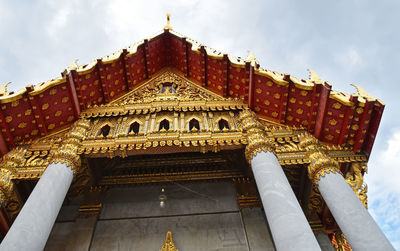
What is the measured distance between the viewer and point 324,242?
7.20m

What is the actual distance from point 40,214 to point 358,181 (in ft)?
21.0

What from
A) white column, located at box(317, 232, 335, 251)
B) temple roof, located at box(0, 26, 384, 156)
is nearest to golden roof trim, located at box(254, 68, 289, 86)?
temple roof, located at box(0, 26, 384, 156)

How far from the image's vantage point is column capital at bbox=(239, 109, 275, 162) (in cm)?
608

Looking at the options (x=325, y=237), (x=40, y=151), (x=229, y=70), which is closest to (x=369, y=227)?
(x=325, y=237)

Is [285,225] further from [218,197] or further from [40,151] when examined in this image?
[40,151]

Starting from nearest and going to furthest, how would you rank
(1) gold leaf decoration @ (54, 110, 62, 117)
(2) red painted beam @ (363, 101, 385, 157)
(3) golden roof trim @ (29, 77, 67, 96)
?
(2) red painted beam @ (363, 101, 385, 157) → (3) golden roof trim @ (29, 77, 67, 96) → (1) gold leaf decoration @ (54, 110, 62, 117)

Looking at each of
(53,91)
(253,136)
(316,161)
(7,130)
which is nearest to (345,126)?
(316,161)

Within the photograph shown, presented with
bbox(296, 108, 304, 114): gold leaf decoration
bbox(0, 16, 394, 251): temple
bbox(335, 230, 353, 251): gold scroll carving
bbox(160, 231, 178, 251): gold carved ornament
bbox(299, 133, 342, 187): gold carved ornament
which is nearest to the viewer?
bbox(299, 133, 342, 187): gold carved ornament

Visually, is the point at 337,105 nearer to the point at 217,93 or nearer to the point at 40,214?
the point at 217,93

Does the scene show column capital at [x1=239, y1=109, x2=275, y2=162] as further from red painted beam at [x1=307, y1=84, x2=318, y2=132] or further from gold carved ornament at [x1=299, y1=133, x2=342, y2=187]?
red painted beam at [x1=307, y1=84, x2=318, y2=132]

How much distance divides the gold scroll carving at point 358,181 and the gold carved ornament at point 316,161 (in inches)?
27.9

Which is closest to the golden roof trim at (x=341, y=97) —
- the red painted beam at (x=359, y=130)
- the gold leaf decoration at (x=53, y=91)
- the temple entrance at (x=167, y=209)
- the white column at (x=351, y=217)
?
the red painted beam at (x=359, y=130)

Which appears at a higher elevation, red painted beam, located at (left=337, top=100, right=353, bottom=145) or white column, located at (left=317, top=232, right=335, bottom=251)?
red painted beam, located at (left=337, top=100, right=353, bottom=145)

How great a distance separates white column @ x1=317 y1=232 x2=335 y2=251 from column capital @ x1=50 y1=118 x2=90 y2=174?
6239mm
